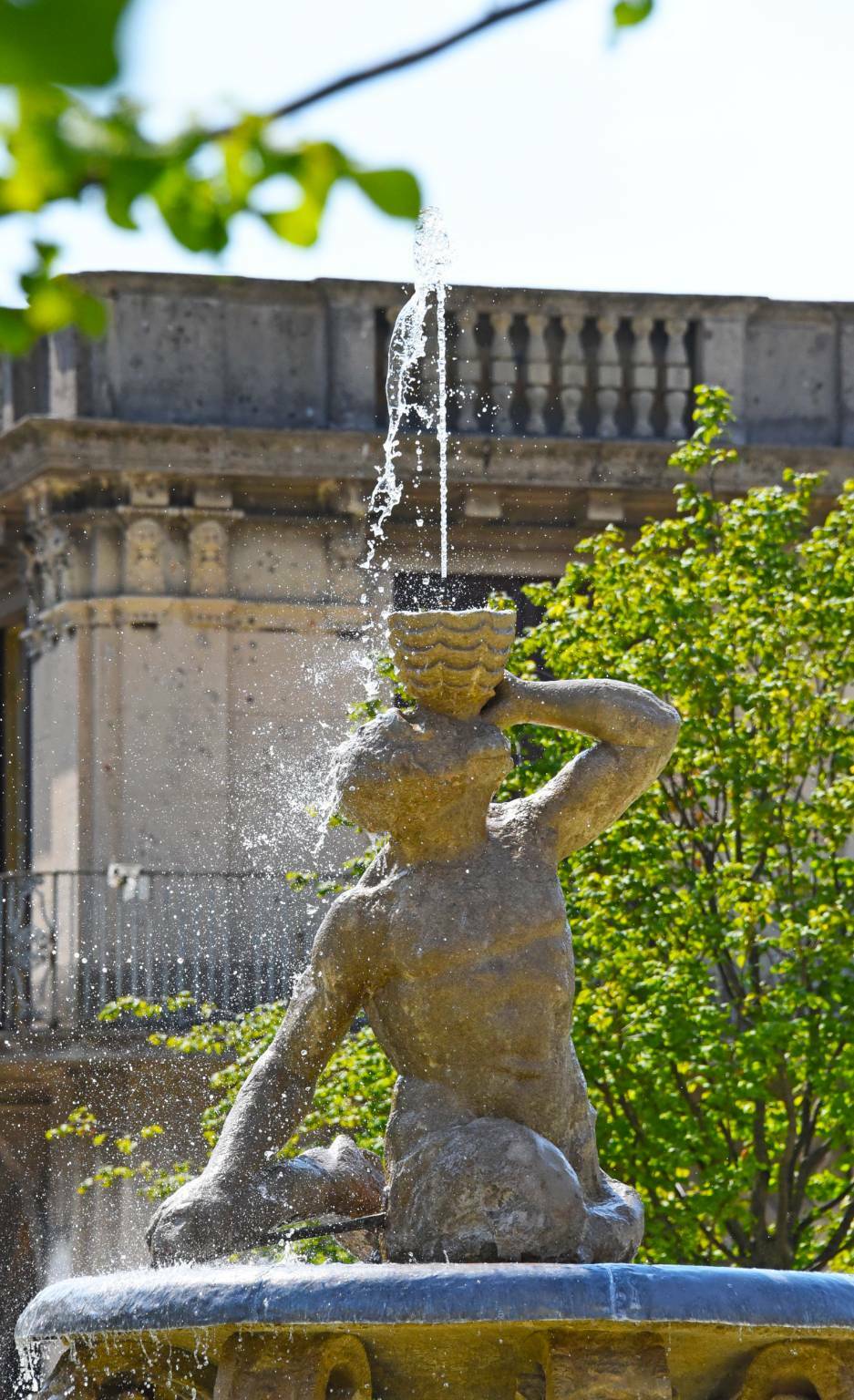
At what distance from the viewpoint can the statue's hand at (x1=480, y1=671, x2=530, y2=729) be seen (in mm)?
6273

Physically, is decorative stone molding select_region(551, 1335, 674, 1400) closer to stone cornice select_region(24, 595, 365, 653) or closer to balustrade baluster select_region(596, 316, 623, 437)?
stone cornice select_region(24, 595, 365, 653)

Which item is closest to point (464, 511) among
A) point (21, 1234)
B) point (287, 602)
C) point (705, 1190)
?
point (287, 602)

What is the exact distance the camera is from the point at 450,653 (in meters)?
6.16

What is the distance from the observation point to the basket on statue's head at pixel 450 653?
6.15m

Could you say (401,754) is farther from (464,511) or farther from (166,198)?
(464,511)

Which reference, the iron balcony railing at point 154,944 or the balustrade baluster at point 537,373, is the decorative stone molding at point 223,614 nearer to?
the iron balcony railing at point 154,944

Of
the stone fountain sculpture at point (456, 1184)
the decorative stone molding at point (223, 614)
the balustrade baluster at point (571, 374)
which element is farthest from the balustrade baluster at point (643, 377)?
the stone fountain sculpture at point (456, 1184)

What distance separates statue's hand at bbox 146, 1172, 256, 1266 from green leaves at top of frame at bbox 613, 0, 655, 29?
3511 millimetres

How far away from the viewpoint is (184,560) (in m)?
17.7

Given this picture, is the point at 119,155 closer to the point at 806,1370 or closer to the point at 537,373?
the point at 806,1370

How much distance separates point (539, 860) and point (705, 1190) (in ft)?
21.9

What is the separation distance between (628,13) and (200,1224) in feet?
11.6

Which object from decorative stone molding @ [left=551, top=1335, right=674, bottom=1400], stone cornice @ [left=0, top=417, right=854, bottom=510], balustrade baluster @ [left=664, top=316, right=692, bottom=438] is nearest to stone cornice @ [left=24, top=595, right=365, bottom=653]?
stone cornice @ [left=0, top=417, right=854, bottom=510]

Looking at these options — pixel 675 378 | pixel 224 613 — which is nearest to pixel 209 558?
pixel 224 613
